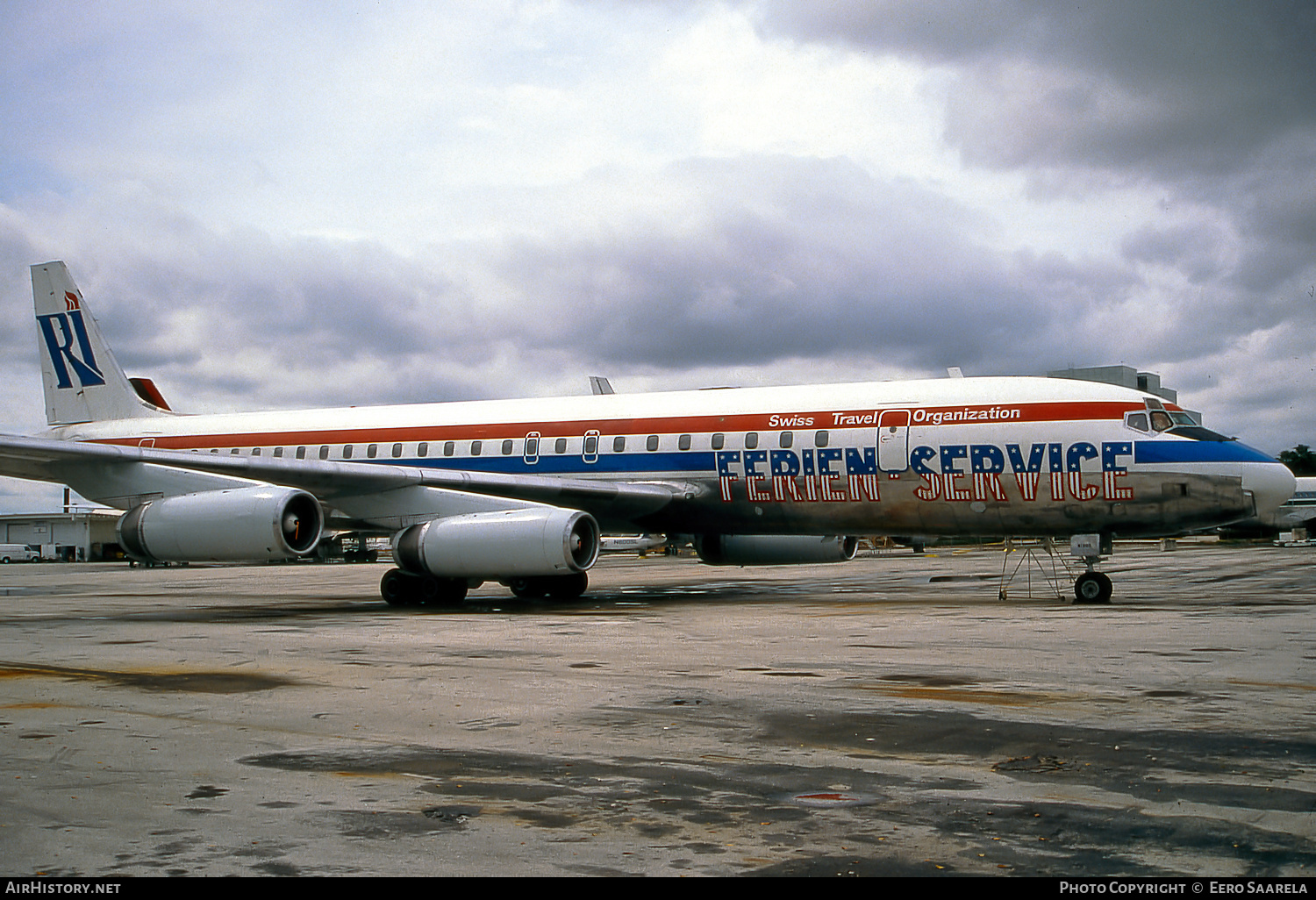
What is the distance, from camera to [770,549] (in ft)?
76.0

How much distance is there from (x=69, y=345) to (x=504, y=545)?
14.1m

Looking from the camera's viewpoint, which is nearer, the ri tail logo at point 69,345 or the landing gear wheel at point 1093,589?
the landing gear wheel at point 1093,589

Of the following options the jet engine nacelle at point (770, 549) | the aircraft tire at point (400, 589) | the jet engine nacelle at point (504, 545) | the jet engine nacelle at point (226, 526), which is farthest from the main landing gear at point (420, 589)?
the jet engine nacelle at point (770, 549)

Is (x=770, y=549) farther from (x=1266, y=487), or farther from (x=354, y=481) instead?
(x=1266, y=487)

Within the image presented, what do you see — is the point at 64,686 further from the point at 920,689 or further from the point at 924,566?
the point at 924,566

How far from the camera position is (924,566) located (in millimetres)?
38625

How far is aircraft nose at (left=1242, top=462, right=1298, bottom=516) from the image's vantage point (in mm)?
16672

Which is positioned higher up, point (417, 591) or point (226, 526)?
point (226, 526)

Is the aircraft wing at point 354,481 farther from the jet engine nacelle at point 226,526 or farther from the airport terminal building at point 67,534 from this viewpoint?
the airport terminal building at point 67,534

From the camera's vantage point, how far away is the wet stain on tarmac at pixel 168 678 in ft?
31.6

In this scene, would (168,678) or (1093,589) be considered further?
(1093,589)

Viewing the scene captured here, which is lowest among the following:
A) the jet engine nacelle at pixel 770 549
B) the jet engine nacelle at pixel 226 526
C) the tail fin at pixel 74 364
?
the jet engine nacelle at pixel 770 549

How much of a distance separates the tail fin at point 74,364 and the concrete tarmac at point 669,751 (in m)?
12.6

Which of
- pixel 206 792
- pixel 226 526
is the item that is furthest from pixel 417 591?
pixel 206 792
